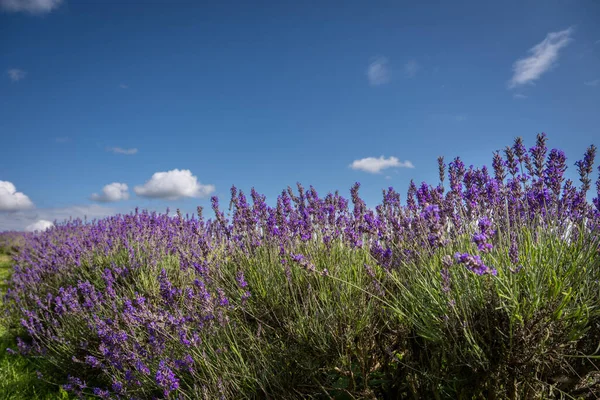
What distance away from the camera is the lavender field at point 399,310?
1765 millimetres

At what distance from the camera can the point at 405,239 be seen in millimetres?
2977

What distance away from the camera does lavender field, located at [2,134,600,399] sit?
1765 mm

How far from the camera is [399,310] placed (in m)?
1.89

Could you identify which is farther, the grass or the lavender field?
the grass

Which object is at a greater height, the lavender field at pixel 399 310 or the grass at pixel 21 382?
the lavender field at pixel 399 310

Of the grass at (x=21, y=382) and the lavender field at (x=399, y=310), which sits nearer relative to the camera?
the lavender field at (x=399, y=310)

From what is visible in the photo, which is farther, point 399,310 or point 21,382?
point 21,382

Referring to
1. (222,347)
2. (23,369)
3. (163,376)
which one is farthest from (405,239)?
(23,369)

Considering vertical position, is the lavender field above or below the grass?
above

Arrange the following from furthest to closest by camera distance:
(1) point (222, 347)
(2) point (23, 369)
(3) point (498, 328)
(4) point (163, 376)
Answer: (2) point (23, 369), (1) point (222, 347), (4) point (163, 376), (3) point (498, 328)

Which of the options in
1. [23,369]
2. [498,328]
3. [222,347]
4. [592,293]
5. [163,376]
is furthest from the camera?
[23,369]

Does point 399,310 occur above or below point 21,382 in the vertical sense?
above

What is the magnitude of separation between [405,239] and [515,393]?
1.37m

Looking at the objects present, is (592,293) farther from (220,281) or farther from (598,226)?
(220,281)
